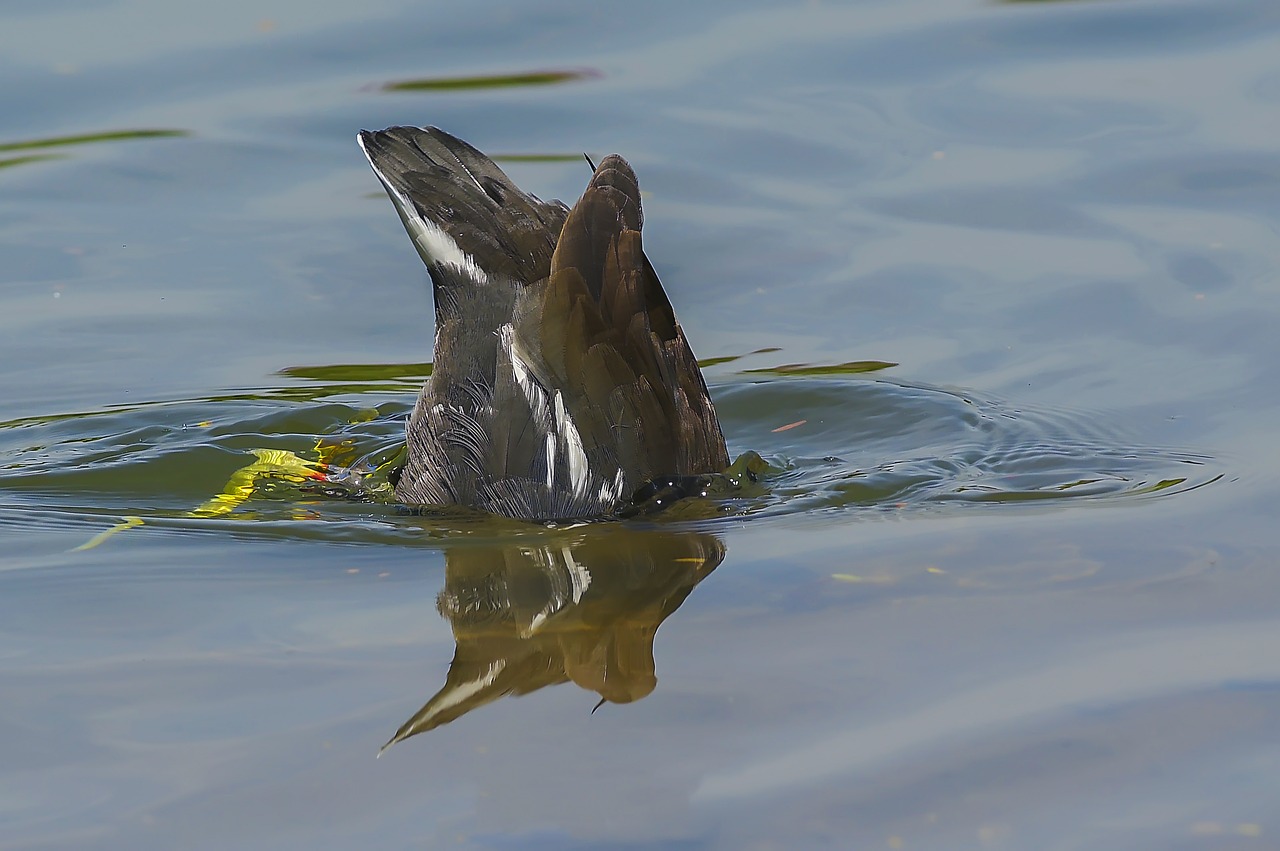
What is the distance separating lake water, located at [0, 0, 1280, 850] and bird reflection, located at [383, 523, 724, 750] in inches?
0.7

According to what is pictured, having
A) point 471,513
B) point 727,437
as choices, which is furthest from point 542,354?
point 727,437

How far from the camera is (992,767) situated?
3.54 m

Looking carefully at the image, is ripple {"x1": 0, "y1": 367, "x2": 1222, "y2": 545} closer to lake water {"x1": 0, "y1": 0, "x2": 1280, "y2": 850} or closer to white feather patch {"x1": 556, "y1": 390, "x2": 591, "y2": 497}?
lake water {"x1": 0, "y1": 0, "x2": 1280, "y2": 850}

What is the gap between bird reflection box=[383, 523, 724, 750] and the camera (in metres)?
4.01


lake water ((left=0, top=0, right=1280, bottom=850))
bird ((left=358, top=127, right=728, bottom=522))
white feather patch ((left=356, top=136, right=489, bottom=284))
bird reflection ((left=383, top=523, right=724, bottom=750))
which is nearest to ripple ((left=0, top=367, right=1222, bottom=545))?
lake water ((left=0, top=0, right=1280, bottom=850))

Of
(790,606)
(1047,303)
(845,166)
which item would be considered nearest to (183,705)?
(790,606)

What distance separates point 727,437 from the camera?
648 cm

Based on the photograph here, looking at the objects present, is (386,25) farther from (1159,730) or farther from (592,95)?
(1159,730)

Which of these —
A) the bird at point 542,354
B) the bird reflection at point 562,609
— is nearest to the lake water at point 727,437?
the bird reflection at point 562,609

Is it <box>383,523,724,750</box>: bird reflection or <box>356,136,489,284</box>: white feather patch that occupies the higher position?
<box>356,136,489,284</box>: white feather patch

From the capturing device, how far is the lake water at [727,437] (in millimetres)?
3551

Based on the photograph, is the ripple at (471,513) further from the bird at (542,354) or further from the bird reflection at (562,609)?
the bird reflection at (562,609)

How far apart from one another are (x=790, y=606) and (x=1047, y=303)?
322cm

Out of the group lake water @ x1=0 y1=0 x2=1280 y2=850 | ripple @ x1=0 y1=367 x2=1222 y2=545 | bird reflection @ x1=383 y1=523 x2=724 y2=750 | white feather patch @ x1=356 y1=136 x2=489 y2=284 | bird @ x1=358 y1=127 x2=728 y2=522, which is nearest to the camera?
lake water @ x1=0 y1=0 x2=1280 y2=850
